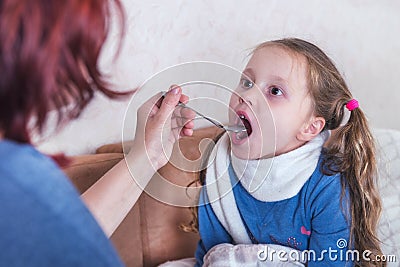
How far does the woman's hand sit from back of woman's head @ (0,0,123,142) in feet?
1.42

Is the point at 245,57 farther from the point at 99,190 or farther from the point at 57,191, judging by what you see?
the point at 57,191

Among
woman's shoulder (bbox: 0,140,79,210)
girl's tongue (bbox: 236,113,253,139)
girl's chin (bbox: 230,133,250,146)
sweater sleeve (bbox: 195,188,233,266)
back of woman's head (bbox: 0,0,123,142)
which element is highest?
back of woman's head (bbox: 0,0,123,142)

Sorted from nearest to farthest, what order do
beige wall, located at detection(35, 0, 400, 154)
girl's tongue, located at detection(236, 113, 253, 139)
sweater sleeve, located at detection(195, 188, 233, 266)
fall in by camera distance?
1. girl's tongue, located at detection(236, 113, 253, 139)
2. sweater sleeve, located at detection(195, 188, 233, 266)
3. beige wall, located at detection(35, 0, 400, 154)

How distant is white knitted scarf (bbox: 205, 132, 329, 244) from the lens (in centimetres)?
119

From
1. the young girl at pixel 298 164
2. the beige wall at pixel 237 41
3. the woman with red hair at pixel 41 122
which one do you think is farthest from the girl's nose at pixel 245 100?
the woman with red hair at pixel 41 122

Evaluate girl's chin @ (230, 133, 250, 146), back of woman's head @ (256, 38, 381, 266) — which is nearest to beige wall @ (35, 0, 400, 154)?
girl's chin @ (230, 133, 250, 146)

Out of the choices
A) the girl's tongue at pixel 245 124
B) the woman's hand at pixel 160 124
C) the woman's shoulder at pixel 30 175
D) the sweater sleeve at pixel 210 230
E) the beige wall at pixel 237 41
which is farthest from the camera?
the beige wall at pixel 237 41

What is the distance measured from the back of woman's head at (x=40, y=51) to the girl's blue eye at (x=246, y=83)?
594 millimetres

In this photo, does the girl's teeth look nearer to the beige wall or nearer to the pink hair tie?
the beige wall

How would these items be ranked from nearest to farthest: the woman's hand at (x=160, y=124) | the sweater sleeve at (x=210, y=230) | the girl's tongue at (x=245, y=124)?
the woman's hand at (x=160, y=124) < the girl's tongue at (x=245, y=124) < the sweater sleeve at (x=210, y=230)

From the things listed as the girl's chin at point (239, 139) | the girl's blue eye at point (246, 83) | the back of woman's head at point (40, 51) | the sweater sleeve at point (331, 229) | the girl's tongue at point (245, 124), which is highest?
the back of woman's head at point (40, 51)

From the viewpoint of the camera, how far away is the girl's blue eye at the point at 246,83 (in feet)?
3.85

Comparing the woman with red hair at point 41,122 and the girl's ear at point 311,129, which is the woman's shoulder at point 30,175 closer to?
the woman with red hair at point 41,122

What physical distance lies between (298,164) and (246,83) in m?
0.20
